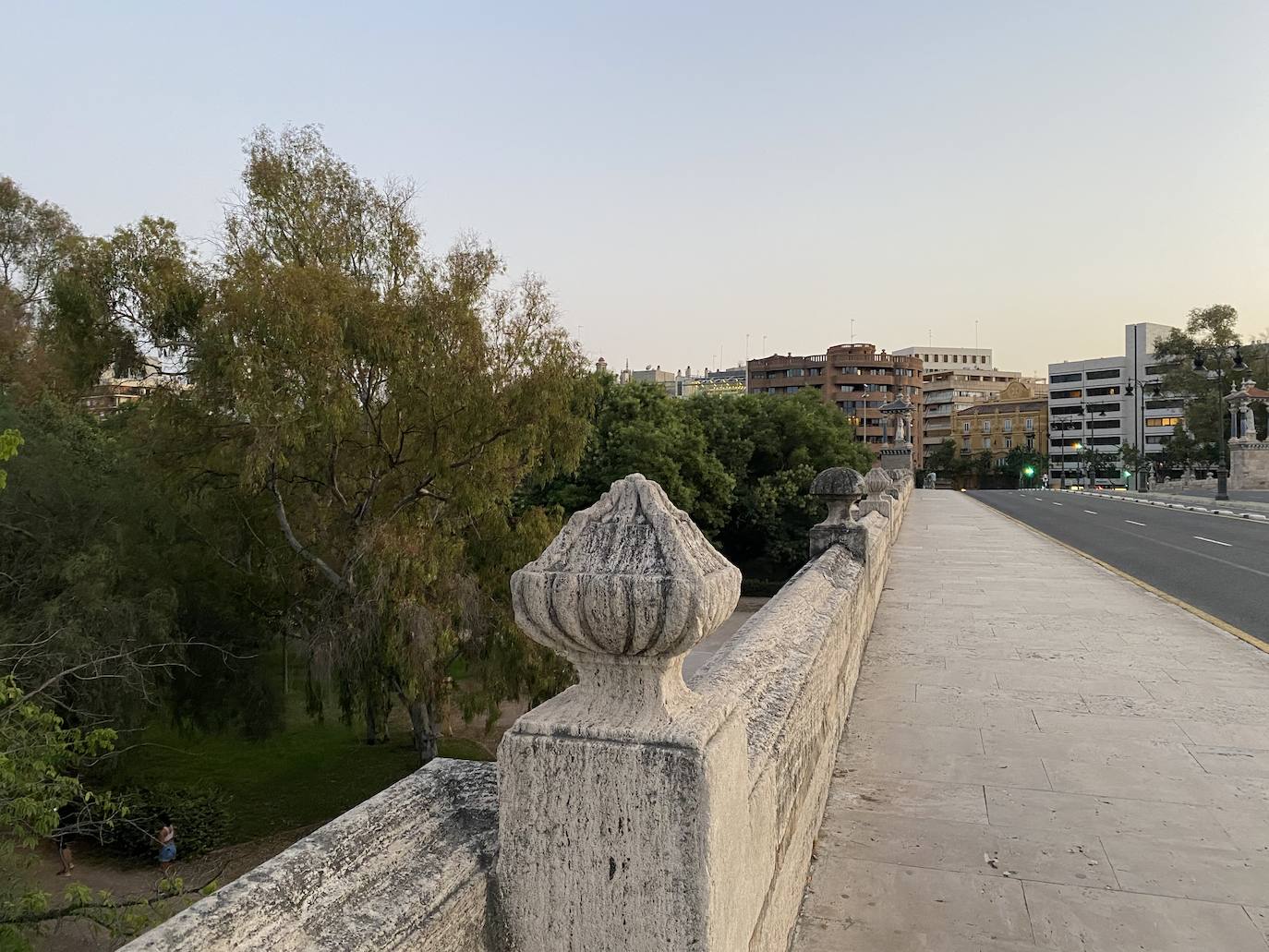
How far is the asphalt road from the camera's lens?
36.4ft

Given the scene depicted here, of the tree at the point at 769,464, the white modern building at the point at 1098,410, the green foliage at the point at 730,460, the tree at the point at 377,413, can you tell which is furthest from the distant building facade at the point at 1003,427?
the tree at the point at 377,413

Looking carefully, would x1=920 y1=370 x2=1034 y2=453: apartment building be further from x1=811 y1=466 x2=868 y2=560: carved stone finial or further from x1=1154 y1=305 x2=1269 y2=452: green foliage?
x1=811 y1=466 x2=868 y2=560: carved stone finial

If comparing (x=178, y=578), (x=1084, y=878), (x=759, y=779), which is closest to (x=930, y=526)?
(x=178, y=578)

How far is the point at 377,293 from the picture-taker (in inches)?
558

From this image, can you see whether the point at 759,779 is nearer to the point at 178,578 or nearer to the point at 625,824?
the point at 625,824

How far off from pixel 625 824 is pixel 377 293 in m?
13.6

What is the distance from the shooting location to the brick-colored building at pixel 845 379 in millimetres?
101438

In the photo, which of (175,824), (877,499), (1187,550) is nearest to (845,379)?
(1187,550)

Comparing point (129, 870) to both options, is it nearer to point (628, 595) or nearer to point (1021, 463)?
point (628, 595)

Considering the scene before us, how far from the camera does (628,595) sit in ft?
5.94

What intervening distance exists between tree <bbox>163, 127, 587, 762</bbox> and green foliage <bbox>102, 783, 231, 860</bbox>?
310 centimetres

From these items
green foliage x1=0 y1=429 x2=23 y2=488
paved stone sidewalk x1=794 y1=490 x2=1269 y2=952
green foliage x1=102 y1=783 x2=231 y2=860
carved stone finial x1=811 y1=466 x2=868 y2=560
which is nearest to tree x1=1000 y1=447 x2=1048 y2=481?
green foliage x1=102 y1=783 x2=231 y2=860

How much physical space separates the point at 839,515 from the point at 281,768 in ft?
48.6

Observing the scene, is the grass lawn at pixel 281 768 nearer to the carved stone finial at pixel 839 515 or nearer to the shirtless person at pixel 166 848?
the shirtless person at pixel 166 848
